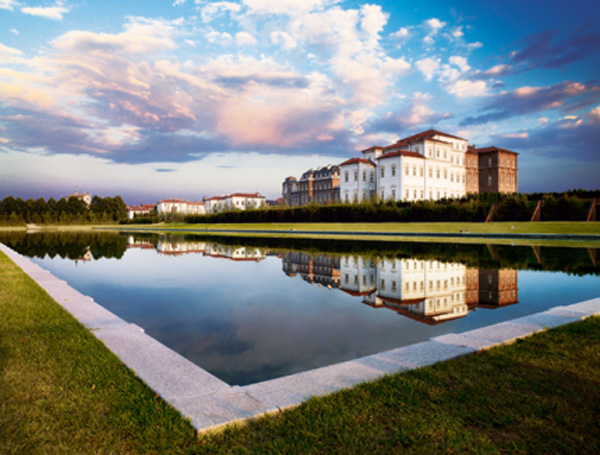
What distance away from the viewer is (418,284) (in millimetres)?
8047

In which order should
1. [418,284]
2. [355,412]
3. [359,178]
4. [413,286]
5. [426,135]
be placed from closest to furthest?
[355,412], [413,286], [418,284], [359,178], [426,135]

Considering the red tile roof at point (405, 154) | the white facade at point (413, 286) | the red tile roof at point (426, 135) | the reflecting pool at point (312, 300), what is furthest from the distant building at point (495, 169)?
the white facade at point (413, 286)

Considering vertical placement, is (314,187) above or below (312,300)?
above

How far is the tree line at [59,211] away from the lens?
73.6m

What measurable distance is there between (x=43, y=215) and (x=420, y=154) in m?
69.4

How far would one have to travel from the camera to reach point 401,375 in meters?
3.15

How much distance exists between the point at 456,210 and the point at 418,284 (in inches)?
1122

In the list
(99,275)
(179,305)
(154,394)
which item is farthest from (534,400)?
(99,275)

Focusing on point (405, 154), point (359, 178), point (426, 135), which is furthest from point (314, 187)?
point (405, 154)

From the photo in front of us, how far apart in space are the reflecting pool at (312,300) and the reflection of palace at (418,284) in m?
0.02

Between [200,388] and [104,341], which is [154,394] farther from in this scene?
[104,341]

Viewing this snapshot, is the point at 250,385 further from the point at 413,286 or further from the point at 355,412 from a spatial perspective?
the point at 413,286

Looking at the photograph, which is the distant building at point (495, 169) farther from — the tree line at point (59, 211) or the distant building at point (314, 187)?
the tree line at point (59, 211)

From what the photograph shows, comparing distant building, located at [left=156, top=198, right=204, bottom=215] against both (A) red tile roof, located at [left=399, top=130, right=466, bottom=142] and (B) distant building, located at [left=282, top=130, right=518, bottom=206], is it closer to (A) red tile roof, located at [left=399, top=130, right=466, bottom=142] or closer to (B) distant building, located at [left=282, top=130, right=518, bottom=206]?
(B) distant building, located at [left=282, top=130, right=518, bottom=206]
